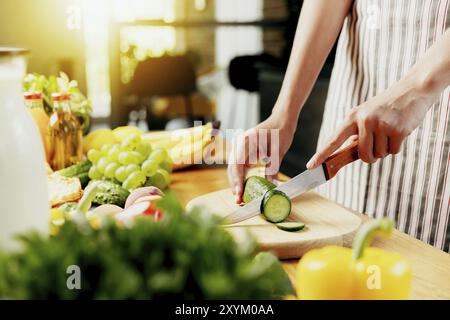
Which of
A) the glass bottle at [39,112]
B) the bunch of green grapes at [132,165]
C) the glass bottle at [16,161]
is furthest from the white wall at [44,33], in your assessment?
the glass bottle at [16,161]

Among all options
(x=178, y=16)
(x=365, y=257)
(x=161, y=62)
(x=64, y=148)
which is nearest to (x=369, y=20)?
(x=64, y=148)

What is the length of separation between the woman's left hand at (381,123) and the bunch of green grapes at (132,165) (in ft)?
1.70

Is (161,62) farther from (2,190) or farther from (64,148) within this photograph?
(2,190)

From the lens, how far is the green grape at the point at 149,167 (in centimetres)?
150

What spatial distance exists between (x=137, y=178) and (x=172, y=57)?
4389 millimetres

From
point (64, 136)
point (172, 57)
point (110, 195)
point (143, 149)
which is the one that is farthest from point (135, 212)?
point (172, 57)

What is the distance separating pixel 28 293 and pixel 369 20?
1.42m

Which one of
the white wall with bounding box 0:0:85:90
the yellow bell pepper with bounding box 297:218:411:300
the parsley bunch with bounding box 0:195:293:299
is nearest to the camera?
the parsley bunch with bounding box 0:195:293:299

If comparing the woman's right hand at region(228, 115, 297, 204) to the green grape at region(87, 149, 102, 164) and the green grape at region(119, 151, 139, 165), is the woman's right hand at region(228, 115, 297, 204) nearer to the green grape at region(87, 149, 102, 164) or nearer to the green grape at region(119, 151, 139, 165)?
the green grape at region(119, 151, 139, 165)

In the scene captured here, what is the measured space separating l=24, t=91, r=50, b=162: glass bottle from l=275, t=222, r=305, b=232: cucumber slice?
0.82 m

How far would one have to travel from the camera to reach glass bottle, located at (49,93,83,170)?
161 cm

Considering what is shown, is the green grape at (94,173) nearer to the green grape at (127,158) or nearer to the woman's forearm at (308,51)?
the green grape at (127,158)

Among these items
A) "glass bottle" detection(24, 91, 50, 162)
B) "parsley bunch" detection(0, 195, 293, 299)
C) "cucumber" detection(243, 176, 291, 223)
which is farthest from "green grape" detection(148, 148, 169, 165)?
"parsley bunch" detection(0, 195, 293, 299)

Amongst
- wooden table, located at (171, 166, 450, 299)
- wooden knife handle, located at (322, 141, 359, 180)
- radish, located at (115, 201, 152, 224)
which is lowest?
wooden table, located at (171, 166, 450, 299)
